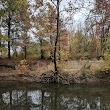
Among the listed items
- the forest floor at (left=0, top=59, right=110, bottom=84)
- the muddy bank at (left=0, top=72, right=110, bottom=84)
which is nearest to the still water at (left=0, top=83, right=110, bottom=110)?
the muddy bank at (left=0, top=72, right=110, bottom=84)

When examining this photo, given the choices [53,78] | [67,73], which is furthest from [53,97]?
[67,73]

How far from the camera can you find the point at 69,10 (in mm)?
20719

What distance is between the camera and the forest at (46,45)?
75.5 feet

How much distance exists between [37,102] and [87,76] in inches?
330

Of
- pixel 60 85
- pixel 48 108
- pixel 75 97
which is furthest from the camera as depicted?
pixel 60 85

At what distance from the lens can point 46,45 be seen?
28.1m

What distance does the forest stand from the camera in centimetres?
2300

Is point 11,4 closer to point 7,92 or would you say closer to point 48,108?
point 7,92

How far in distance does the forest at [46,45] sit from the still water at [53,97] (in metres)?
1.84

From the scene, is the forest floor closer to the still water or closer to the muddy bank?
the muddy bank

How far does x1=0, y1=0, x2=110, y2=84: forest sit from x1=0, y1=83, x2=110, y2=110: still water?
184 centimetres

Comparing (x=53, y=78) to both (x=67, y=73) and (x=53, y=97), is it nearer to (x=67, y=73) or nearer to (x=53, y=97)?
(x=67, y=73)

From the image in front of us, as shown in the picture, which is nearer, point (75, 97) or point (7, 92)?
point (75, 97)

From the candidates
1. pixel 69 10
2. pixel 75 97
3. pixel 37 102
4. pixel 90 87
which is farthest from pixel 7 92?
pixel 69 10
